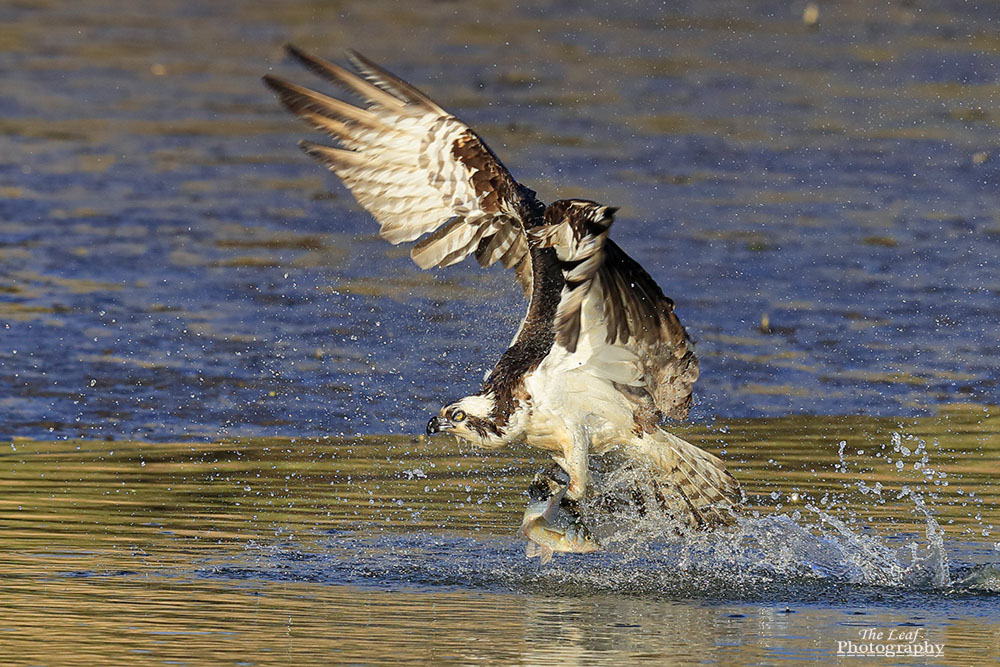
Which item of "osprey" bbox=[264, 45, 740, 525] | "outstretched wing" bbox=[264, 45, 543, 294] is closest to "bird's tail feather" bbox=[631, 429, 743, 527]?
"osprey" bbox=[264, 45, 740, 525]

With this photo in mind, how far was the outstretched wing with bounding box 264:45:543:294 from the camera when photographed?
25.0ft

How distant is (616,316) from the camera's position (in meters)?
6.96

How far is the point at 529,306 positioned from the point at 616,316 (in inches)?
19.2

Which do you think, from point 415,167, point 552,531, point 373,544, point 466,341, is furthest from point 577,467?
point 466,341

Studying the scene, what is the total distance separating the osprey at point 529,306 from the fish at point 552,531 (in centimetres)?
15

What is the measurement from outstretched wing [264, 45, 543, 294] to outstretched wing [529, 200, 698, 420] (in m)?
0.66

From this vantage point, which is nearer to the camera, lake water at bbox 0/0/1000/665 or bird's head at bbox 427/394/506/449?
lake water at bbox 0/0/1000/665

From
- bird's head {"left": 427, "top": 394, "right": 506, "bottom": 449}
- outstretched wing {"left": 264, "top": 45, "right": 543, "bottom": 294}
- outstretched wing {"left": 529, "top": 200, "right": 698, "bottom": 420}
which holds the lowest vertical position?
bird's head {"left": 427, "top": 394, "right": 506, "bottom": 449}

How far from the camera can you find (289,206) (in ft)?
43.5

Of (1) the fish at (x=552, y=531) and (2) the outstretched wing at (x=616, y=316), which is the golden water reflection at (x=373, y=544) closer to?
(1) the fish at (x=552, y=531)

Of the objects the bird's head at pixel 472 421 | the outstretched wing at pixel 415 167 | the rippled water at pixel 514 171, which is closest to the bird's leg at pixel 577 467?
the bird's head at pixel 472 421

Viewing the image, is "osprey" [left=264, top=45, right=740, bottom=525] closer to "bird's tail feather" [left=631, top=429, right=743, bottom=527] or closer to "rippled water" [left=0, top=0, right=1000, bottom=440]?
"bird's tail feather" [left=631, top=429, right=743, bottom=527]

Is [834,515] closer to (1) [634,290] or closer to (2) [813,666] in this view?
(1) [634,290]

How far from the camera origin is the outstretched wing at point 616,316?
6258 millimetres
